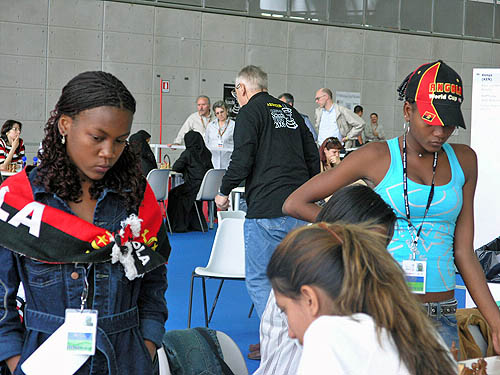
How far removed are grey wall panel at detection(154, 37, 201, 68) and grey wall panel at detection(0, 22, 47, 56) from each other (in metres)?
2.08

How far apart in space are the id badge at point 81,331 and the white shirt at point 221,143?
319 inches

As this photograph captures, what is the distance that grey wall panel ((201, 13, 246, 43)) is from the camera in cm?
1301

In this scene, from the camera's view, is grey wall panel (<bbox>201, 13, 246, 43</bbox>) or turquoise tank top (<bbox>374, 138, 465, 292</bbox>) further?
grey wall panel (<bbox>201, 13, 246, 43</bbox>)

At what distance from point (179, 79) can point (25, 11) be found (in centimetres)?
297

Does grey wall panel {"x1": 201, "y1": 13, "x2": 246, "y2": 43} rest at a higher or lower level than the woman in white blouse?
higher

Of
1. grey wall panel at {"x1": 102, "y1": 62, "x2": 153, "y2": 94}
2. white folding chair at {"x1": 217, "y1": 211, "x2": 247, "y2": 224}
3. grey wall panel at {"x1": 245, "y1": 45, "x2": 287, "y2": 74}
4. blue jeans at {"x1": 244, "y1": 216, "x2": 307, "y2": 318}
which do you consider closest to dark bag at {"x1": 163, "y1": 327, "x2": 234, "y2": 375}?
blue jeans at {"x1": 244, "y1": 216, "x2": 307, "y2": 318}

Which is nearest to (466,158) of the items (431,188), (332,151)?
(431,188)

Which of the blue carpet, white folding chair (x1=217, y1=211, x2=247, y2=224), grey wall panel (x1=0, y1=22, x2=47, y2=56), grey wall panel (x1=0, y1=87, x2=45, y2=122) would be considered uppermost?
grey wall panel (x1=0, y1=22, x2=47, y2=56)

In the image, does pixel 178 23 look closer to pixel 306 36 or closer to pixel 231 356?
pixel 306 36

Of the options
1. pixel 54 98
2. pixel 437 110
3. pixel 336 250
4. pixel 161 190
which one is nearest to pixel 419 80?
pixel 437 110

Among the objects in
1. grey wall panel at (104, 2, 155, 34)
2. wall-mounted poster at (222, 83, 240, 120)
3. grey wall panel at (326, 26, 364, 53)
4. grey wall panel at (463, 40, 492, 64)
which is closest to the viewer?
grey wall panel at (104, 2, 155, 34)

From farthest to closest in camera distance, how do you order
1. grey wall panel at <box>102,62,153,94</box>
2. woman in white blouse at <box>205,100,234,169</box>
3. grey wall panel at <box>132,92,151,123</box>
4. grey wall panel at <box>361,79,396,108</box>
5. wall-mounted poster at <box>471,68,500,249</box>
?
grey wall panel at <box>361,79,396,108</box>, grey wall panel at <box>132,92,151,123</box>, grey wall panel at <box>102,62,153,94</box>, woman in white blouse at <box>205,100,234,169</box>, wall-mounted poster at <box>471,68,500,249</box>

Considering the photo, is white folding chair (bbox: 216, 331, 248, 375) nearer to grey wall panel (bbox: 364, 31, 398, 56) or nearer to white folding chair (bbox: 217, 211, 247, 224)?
white folding chair (bbox: 217, 211, 247, 224)

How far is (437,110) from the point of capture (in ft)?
6.59
